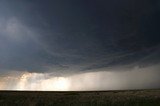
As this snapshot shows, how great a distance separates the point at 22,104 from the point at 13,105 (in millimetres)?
1847

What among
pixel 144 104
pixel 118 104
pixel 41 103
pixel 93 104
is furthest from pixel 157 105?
pixel 41 103

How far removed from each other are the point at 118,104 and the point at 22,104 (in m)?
19.9

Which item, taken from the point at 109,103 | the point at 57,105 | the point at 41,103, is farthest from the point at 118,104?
the point at 41,103

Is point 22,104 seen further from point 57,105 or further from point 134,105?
point 134,105

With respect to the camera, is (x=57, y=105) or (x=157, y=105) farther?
(x=57, y=105)

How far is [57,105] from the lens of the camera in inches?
2115

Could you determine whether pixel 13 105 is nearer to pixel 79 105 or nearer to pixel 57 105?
pixel 57 105

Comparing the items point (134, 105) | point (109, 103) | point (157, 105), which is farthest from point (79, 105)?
point (157, 105)

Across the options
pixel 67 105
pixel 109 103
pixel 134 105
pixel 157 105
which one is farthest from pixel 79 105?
pixel 157 105

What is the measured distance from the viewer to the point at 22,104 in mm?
53312

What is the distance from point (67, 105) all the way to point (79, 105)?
9.06ft

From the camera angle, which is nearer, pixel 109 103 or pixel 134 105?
pixel 134 105

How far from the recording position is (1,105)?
51.9 meters

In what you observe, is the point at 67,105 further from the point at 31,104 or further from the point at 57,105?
the point at 31,104
